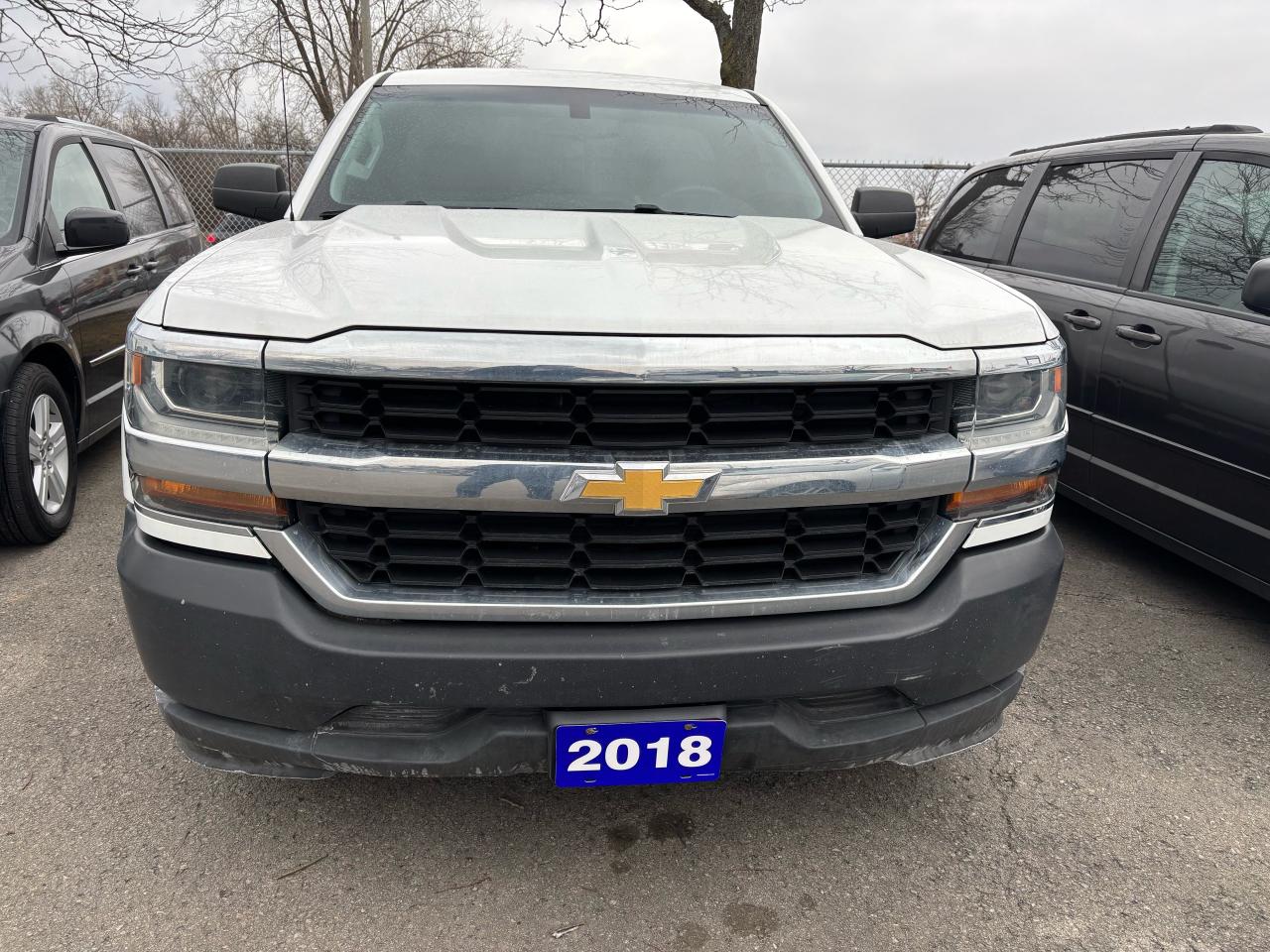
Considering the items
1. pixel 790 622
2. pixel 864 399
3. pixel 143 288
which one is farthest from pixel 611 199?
pixel 143 288

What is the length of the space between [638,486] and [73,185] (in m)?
4.32

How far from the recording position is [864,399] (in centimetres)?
173

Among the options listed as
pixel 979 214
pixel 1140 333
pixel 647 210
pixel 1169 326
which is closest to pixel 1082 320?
pixel 1140 333

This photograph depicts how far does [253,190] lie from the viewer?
292 cm

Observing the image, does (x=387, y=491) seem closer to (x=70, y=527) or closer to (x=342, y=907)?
(x=342, y=907)

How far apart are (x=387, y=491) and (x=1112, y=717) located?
93.3 inches

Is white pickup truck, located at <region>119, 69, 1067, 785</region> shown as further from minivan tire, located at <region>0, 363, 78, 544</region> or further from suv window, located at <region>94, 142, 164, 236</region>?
suv window, located at <region>94, 142, 164, 236</region>

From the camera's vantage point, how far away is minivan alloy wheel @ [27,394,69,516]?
373cm

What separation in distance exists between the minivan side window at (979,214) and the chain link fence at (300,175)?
5047mm

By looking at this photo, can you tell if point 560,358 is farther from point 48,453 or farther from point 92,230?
point 92,230

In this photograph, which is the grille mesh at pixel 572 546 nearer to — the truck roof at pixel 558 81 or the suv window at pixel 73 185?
the truck roof at pixel 558 81

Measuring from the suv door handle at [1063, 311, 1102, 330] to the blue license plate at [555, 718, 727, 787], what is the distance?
2.95m

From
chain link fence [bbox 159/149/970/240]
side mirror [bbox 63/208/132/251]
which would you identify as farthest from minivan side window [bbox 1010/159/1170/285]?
chain link fence [bbox 159/149/970/240]

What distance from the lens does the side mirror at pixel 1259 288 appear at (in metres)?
2.83
